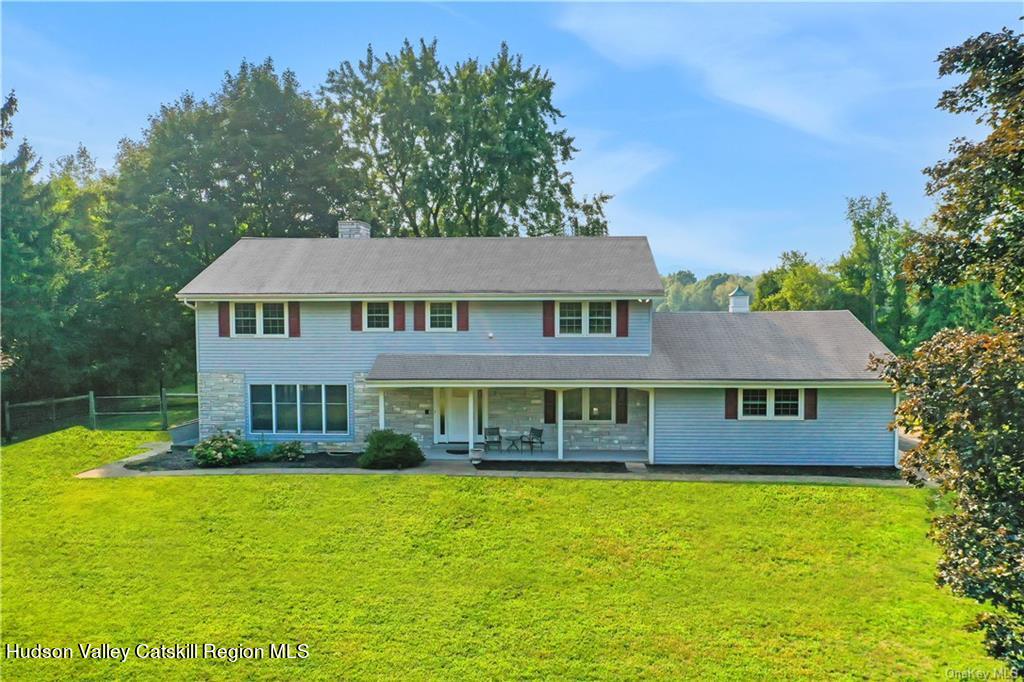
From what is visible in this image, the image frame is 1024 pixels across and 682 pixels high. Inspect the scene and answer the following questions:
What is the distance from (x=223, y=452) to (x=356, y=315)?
5340 mm

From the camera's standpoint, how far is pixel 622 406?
16.8 metres

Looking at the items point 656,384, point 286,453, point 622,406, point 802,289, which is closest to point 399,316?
point 286,453

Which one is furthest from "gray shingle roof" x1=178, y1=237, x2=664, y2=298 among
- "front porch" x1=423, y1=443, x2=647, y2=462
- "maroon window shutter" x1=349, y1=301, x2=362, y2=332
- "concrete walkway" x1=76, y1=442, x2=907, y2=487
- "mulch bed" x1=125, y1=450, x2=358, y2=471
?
"concrete walkway" x1=76, y1=442, x2=907, y2=487

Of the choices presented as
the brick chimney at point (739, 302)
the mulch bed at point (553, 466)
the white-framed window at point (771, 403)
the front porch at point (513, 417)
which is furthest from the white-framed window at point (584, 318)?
the brick chimney at point (739, 302)

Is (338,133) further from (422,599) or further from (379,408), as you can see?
(422,599)

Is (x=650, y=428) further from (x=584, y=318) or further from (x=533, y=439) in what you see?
(x=584, y=318)

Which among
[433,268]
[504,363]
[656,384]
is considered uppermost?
[433,268]

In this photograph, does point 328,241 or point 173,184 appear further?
point 173,184

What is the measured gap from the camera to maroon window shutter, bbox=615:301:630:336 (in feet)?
54.8

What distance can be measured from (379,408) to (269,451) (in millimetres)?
3382

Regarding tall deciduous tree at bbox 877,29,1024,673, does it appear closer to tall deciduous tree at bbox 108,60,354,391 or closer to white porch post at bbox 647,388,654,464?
white porch post at bbox 647,388,654,464

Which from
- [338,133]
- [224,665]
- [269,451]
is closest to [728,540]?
[224,665]

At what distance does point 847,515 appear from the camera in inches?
457

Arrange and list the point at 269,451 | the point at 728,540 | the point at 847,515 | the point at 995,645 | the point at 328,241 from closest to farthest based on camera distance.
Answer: the point at 995,645, the point at 728,540, the point at 847,515, the point at 269,451, the point at 328,241
